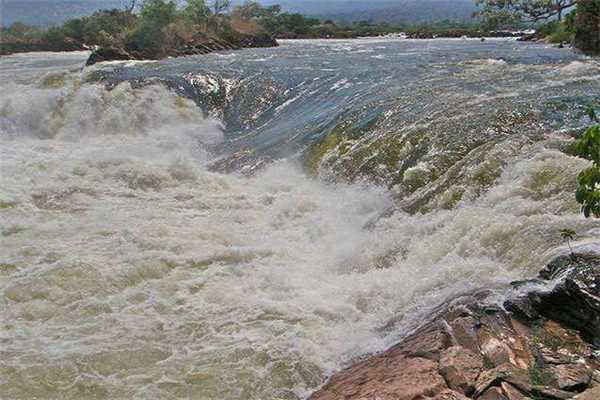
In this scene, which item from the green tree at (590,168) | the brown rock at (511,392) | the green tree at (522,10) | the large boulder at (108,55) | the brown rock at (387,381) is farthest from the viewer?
the large boulder at (108,55)

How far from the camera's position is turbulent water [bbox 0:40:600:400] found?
4320mm

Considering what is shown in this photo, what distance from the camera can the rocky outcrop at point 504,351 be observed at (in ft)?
10.3

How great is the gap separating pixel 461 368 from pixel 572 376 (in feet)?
1.91

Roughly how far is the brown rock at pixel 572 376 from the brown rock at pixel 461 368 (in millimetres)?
408

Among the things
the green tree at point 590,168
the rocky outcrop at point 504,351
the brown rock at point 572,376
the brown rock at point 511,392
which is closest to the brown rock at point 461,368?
the rocky outcrop at point 504,351

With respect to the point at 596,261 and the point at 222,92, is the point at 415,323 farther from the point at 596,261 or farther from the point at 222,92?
the point at 222,92

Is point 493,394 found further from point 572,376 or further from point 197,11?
point 197,11

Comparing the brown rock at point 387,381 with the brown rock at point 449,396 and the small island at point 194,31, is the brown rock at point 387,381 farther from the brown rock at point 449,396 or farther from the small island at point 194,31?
the small island at point 194,31

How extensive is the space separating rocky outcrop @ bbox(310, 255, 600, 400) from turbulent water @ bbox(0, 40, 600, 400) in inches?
11.9

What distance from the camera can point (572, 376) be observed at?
3.14 m

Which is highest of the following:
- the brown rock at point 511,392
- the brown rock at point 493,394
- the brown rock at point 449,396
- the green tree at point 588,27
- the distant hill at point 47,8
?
the distant hill at point 47,8

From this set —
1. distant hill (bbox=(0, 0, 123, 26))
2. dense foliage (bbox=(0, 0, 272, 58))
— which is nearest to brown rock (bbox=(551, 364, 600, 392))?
dense foliage (bbox=(0, 0, 272, 58))

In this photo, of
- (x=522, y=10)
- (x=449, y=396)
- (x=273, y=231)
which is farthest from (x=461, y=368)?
(x=522, y=10)

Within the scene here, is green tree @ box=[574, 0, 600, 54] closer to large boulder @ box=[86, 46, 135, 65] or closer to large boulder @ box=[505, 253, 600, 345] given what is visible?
large boulder @ box=[505, 253, 600, 345]
